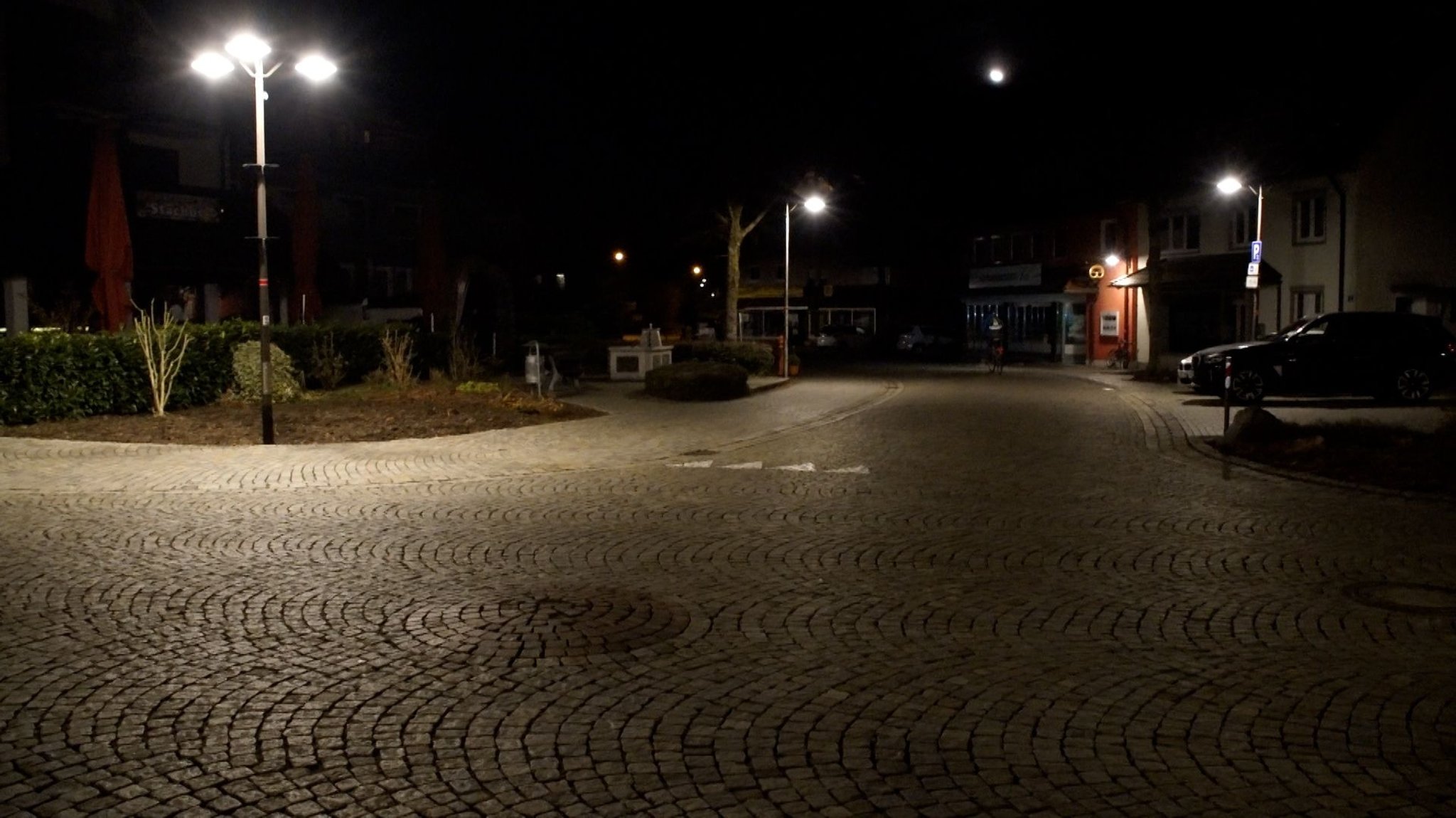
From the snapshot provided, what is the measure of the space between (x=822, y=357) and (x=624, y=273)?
913 cm

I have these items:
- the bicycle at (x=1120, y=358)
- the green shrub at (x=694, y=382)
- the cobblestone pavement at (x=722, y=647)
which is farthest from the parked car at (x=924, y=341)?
the cobblestone pavement at (x=722, y=647)

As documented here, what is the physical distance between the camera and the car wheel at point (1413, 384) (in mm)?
22688

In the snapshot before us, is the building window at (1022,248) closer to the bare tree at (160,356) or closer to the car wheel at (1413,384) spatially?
the car wheel at (1413,384)

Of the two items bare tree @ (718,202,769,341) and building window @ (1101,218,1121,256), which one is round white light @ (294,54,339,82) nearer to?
bare tree @ (718,202,769,341)

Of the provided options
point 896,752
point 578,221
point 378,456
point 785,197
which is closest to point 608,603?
point 896,752

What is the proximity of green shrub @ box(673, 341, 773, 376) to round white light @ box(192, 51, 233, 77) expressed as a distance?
17729mm

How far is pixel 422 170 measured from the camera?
50.0 meters

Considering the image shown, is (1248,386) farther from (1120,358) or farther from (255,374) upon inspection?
(255,374)

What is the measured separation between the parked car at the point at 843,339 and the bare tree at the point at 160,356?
43.4 meters

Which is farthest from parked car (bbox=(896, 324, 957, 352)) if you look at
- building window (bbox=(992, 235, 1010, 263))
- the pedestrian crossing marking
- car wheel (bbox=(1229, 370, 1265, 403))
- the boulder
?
the pedestrian crossing marking

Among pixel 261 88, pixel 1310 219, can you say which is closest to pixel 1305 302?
pixel 1310 219

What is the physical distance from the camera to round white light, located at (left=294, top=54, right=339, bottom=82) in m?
16.0

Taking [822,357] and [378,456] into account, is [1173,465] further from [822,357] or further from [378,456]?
[822,357]

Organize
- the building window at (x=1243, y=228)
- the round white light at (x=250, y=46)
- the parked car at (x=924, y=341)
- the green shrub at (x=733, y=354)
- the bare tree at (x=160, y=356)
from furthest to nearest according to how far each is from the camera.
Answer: the parked car at (x=924, y=341) < the building window at (x=1243, y=228) < the green shrub at (x=733, y=354) < the bare tree at (x=160, y=356) < the round white light at (x=250, y=46)
